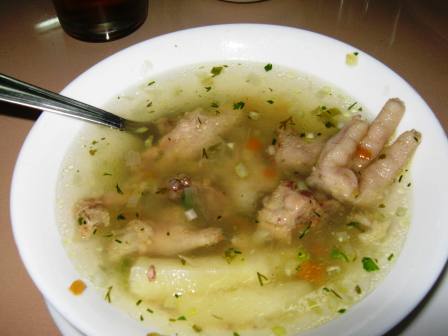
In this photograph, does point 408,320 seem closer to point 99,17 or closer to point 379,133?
point 379,133

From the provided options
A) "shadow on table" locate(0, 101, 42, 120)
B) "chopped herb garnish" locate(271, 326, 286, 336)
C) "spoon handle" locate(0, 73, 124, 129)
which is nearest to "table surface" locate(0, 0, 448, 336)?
"shadow on table" locate(0, 101, 42, 120)

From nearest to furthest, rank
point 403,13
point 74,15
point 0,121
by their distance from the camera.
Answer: point 0,121
point 74,15
point 403,13

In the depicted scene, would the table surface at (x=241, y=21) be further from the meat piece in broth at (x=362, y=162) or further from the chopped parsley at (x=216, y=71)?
the chopped parsley at (x=216, y=71)

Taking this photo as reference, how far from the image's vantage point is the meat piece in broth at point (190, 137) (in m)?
1.85

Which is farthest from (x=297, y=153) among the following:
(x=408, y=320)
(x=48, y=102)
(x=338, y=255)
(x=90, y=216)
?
(x=48, y=102)

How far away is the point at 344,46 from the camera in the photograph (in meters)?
1.96

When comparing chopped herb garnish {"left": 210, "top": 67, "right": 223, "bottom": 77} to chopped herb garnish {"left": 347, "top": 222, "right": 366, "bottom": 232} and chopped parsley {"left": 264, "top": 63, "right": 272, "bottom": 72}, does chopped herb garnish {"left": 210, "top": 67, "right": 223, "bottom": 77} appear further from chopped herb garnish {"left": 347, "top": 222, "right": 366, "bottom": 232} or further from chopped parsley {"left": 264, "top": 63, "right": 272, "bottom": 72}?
chopped herb garnish {"left": 347, "top": 222, "right": 366, "bottom": 232}

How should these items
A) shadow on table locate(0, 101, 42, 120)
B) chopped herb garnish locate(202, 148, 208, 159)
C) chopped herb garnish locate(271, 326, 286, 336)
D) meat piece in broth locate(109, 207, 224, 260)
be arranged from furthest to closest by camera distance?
shadow on table locate(0, 101, 42, 120) < chopped herb garnish locate(202, 148, 208, 159) < meat piece in broth locate(109, 207, 224, 260) < chopped herb garnish locate(271, 326, 286, 336)

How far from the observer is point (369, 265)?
1.45m

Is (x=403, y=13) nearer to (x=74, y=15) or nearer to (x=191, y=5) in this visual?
(x=191, y=5)

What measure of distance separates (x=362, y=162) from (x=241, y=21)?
1.37m

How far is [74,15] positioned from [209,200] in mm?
1392

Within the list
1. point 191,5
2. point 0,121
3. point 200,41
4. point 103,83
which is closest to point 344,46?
point 200,41

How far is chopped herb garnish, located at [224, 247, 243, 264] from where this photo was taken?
4.98 ft
